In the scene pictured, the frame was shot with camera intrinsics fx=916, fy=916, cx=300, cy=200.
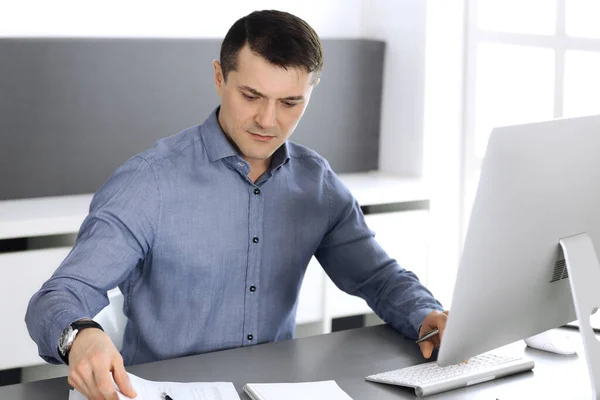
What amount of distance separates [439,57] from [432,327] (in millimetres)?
1913

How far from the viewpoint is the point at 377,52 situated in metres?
3.88

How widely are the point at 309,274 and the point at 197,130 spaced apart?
4.58ft

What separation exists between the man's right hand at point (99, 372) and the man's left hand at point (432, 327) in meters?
0.67

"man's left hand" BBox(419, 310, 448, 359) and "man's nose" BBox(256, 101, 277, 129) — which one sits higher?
"man's nose" BBox(256, 101, 277, 129)

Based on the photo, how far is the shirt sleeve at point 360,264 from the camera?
2.15 metres

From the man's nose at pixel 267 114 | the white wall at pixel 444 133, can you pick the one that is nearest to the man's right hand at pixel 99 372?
the man's nose at pixel 267 114

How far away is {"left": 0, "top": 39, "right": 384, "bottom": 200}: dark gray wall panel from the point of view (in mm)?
3244

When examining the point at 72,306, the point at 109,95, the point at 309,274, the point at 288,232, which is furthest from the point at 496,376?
the point at 109,95

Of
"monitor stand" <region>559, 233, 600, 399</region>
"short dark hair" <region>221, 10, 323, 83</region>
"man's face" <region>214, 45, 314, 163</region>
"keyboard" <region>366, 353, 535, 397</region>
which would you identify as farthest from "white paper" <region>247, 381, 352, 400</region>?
"short dark hair" <region>221, 10, 323, 83</region>

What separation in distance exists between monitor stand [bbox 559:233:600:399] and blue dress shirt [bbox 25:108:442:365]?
460mm

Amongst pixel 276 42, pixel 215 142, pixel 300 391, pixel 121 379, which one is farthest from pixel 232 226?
pixel 121 379

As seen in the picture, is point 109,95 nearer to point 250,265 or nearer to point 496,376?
point 250,265

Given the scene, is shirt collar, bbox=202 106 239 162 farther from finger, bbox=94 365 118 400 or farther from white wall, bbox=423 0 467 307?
white wall, bbox=423 0 467 307

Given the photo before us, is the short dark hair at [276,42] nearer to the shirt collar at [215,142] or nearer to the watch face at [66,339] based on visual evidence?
the shirt collar at [215,142]
